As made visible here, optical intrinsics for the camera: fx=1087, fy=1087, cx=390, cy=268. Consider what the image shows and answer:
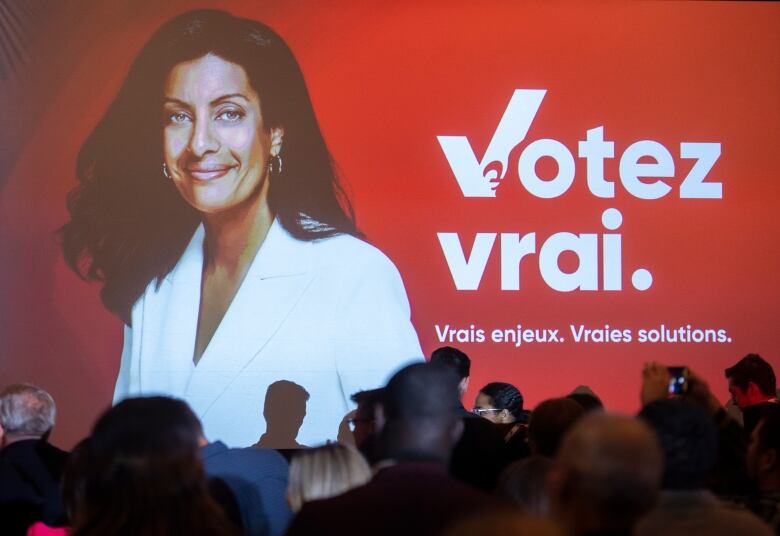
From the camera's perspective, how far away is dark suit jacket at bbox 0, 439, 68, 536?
3.44 metres

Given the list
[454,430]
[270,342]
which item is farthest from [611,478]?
[270,342]

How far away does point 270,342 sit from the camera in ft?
19.4

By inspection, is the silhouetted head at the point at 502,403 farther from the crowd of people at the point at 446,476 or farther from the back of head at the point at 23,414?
the back of head at the point at 23,414

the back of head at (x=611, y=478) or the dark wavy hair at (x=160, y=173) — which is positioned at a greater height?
the dark wavy hair at (x=160, y=173)

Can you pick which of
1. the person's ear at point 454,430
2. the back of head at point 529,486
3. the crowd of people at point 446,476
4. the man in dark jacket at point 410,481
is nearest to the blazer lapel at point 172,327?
the crowd of people at point 446,476

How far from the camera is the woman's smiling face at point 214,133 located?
5996mm

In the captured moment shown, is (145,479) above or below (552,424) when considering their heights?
below

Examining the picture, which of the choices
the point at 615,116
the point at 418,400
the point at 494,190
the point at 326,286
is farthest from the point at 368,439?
the point at 615,116

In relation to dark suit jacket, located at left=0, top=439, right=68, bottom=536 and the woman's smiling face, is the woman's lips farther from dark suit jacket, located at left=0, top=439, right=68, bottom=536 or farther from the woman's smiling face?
dark suit jacket, located at left=0, top=439, right=68, bottom=536

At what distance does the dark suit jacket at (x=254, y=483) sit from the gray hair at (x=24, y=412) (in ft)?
1.98

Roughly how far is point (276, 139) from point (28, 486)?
296 cm

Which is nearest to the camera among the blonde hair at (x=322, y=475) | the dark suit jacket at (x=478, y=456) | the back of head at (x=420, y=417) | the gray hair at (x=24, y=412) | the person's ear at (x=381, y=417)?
the back of head at (x=420, y=417)

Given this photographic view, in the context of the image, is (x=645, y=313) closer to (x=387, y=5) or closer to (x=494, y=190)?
(x=494, y=190)

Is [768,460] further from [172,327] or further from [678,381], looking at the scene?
[172,327]
